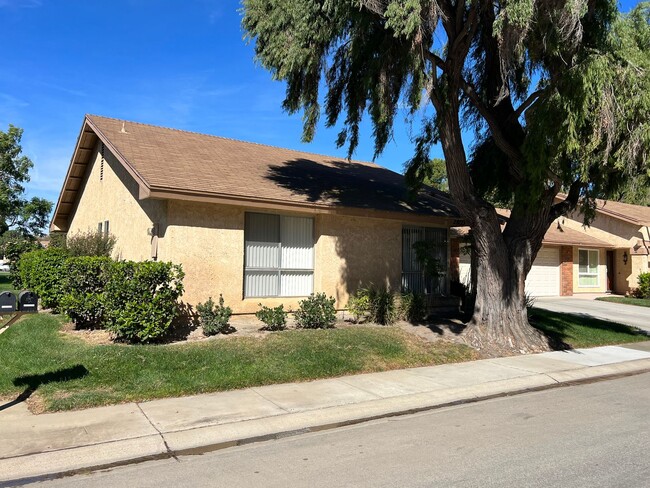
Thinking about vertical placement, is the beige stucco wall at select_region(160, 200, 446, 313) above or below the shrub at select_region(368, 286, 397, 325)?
above

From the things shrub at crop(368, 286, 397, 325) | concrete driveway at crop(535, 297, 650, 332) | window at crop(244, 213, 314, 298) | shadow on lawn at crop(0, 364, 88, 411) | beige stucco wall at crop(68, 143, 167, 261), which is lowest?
shadow on lawn at crop(0, 364, 88, 411)

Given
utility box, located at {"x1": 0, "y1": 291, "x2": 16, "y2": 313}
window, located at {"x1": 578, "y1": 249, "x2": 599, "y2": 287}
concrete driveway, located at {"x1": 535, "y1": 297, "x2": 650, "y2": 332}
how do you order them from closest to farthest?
utility box, located at {"x1": 0, "y1": 291, "x2": 16, "y2": 313} < concrete driveway, located at {"x1": 535, "y1": 297, "x2": 650, "y2": 332} < window, located at {"x1": 578, "y1": 249, "x2": 599, "y2": 287}

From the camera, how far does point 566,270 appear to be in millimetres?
26016

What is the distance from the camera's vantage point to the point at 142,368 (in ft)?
26.5

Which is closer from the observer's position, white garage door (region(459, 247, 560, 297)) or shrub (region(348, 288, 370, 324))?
shrub (region(348, 288, 370, 324))

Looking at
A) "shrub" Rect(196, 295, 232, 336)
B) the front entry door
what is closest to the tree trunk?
"shrub" Rect(196, 295, 232, 336)

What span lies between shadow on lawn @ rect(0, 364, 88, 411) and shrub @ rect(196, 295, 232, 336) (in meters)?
2.96

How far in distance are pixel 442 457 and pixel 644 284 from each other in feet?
81.8

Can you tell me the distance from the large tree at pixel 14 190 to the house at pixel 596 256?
27.8 m

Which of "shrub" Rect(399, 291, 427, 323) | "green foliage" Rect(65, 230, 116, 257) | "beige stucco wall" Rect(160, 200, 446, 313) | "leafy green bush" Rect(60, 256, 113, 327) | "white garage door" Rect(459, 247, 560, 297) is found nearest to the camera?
"leafy green bush" Rect(60, 256, 113, 327)

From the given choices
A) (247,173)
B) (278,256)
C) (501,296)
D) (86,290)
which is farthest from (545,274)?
(86,290)

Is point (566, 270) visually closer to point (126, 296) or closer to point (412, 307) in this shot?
point (412, 307)

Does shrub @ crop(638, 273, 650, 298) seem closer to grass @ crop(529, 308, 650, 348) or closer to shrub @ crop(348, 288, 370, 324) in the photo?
grass @ crop(529, 308, 650, 348)

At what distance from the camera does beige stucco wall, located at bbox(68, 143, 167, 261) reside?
40.6ft
